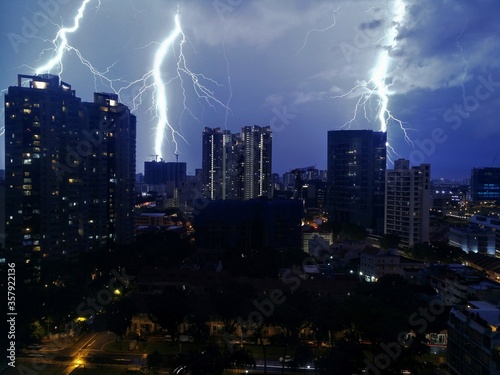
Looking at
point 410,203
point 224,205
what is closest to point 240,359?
point 224,205

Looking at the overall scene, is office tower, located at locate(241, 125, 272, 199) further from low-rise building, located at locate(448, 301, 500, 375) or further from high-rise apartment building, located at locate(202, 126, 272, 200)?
low-rise building, located at locate(448, 301, 500, 375)

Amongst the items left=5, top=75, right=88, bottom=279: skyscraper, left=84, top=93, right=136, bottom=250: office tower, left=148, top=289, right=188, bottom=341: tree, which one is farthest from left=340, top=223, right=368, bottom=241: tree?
left=5, top=75, right=88, bottom=279: skyscraper

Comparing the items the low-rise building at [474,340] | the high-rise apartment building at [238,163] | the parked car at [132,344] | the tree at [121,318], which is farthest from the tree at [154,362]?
the high-rise apartment building at [238,163]

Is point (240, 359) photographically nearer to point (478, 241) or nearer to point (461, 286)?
point (461, 286)

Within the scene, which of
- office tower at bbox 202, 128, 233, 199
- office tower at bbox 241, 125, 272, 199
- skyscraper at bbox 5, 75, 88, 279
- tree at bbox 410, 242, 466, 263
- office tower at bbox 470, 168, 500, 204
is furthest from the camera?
office tower at bbox 202, 128, 233, 199

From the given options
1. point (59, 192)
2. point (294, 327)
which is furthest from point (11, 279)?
point (294, 327)

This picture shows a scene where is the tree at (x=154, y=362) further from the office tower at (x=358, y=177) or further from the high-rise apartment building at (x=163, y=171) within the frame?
the high-rise apartment building at (x=163, y=171)

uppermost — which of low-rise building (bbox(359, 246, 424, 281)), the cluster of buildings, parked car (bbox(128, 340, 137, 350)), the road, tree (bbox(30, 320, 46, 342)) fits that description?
the cluster of buildings
